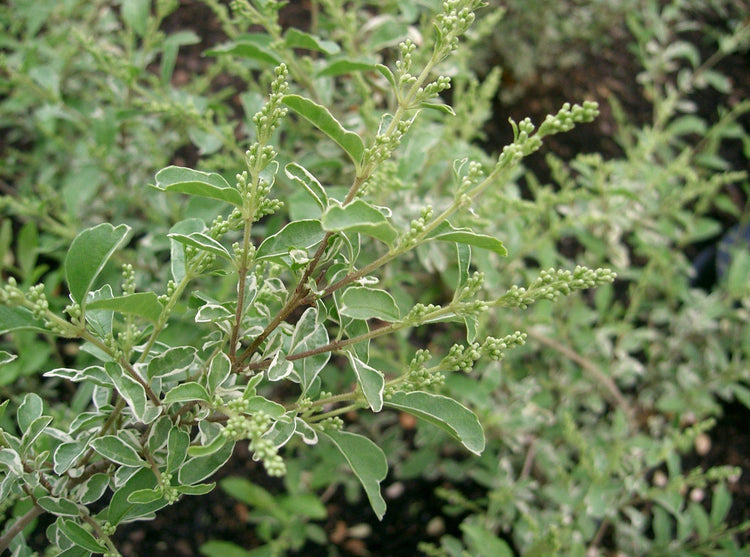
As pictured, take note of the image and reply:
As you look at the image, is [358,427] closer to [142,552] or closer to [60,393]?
[142,552]

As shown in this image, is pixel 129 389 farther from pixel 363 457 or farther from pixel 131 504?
pixel 363 457

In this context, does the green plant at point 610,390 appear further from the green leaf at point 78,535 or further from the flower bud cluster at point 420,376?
the green leaf at point 78,535

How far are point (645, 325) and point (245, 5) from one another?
2292 mm

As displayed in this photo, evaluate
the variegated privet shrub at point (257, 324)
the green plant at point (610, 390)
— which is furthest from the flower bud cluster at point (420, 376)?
the green plant at point (610, 390)

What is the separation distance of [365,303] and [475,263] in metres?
0.98

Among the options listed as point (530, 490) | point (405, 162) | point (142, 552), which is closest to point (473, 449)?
point (405, 162)

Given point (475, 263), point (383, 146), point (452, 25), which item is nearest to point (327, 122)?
point (383, 146)

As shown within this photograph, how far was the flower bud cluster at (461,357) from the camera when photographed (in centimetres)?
79

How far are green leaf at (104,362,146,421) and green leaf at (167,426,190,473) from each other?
7 cm

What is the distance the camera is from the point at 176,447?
0.86 meters

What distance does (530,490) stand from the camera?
2.09m

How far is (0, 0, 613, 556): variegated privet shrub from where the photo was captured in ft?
2.40

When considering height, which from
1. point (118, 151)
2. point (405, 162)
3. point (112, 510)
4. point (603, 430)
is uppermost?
point (405, 162)

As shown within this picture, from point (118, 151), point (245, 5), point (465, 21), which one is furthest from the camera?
point (118, 151)
